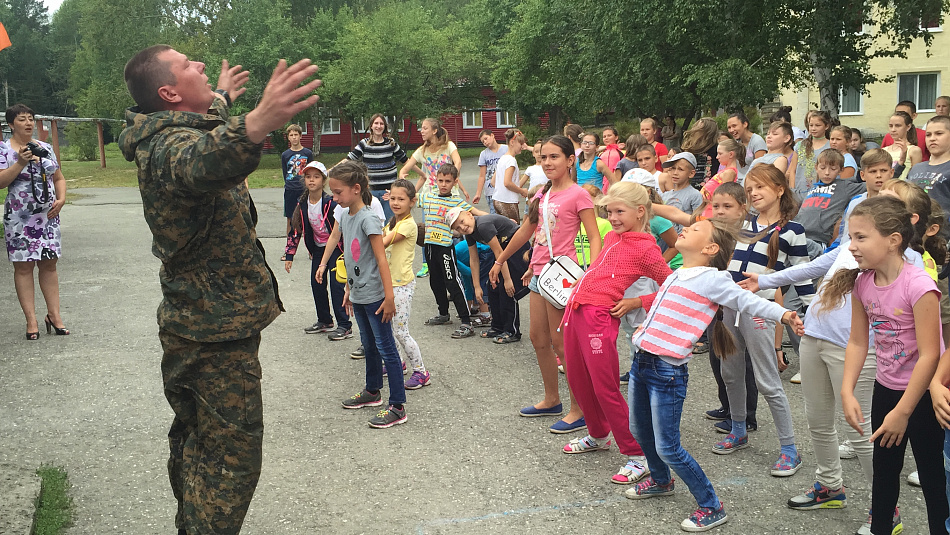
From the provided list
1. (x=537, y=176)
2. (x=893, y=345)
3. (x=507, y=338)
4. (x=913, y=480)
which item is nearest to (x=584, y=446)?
(x=913, y=480)

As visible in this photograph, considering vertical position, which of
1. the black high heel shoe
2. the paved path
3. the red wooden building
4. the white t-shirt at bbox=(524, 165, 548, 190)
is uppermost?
the red wooden building

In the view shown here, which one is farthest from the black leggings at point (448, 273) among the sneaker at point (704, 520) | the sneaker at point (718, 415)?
the sneaker at point (704, 520)

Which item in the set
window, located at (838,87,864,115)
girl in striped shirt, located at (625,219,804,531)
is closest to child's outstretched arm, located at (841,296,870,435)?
girl in striped shirt, located at (625,219,804,531)

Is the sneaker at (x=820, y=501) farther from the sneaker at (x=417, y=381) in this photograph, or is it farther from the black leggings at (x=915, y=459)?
the sneaker at (x=417, y=381)

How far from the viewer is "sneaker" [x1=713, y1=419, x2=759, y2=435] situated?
5.57 m

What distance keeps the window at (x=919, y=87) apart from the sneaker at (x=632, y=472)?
35522 millimetres

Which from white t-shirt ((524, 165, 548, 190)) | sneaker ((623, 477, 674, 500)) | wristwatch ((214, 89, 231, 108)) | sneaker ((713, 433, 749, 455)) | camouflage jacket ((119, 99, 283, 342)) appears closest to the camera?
camouflage jacket ((119, 99, 283, 342))

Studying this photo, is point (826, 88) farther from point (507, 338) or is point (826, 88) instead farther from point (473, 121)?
point (473, 121)

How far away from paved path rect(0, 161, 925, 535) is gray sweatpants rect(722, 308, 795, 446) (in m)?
0.30

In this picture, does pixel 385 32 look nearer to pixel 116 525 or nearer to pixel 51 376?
pixel 51 376

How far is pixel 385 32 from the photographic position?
42.6 meters

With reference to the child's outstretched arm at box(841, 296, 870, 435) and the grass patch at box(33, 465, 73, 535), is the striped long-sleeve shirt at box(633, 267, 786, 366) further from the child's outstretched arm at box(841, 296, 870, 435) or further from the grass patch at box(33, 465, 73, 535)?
the grass patch at box(33, 465, 73, 535)

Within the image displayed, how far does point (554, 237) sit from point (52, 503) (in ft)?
11.0

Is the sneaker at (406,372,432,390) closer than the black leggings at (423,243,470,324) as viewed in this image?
Yes
